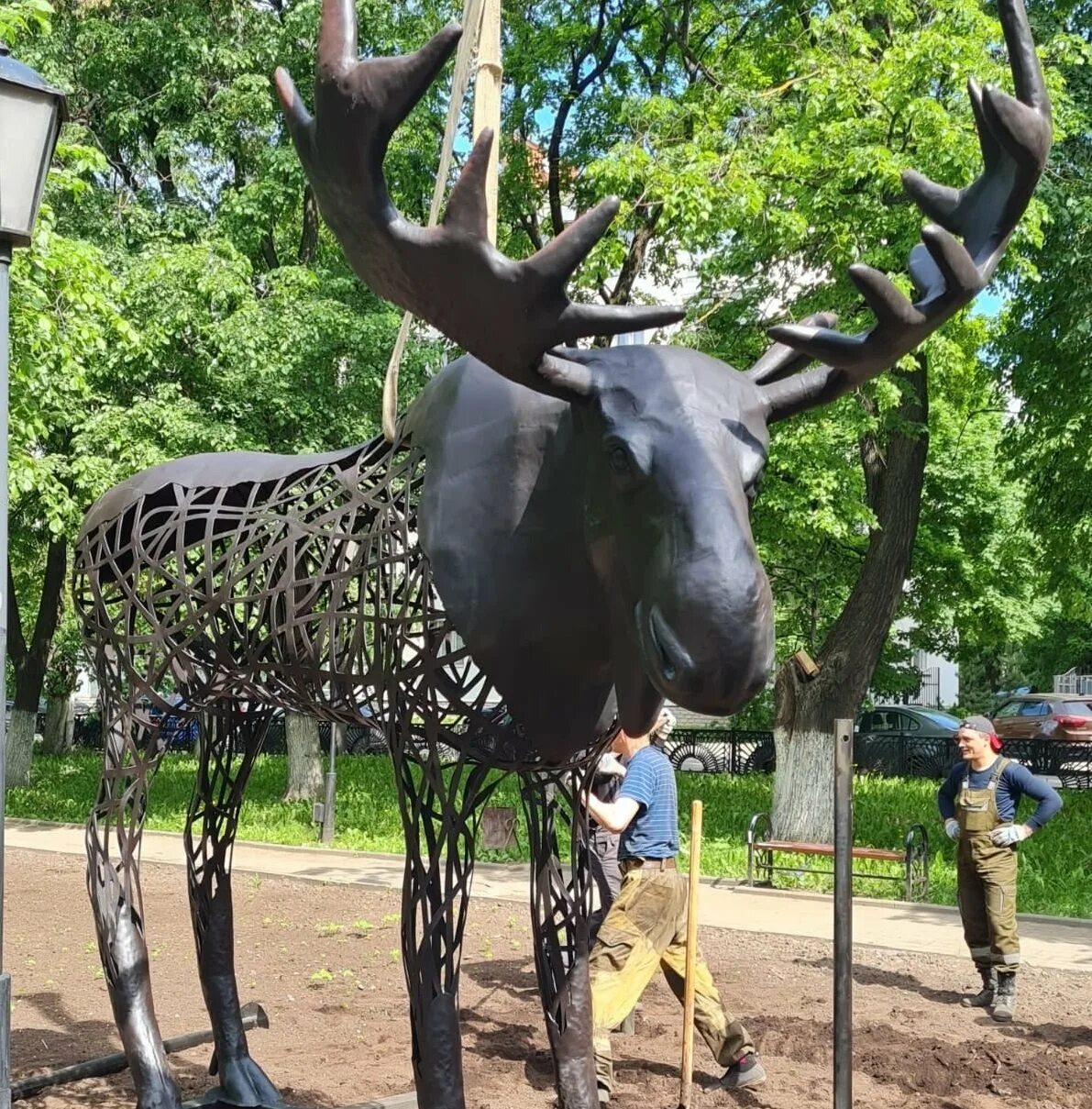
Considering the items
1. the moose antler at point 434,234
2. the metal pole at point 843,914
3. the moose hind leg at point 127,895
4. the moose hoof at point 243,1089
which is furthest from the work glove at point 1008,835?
the moose antler at point 434,234

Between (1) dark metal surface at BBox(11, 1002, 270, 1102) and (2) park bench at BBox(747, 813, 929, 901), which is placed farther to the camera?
(2) park bench at BBox(747, 813, 929, 901)

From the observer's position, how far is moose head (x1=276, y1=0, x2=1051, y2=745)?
2752 mm

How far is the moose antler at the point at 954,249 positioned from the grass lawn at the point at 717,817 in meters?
8.80

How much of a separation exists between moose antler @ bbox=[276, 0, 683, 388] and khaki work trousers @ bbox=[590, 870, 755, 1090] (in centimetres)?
373

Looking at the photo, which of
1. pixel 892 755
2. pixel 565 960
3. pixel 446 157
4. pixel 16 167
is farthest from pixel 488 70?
pixel 892 755

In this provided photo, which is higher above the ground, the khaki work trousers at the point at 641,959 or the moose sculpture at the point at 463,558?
the moose sculpture at the point at 463,558

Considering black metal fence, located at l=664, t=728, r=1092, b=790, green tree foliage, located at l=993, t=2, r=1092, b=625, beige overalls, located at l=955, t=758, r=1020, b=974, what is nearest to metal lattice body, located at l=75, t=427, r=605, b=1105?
beige overalls, located at l=955, t=758, r=1020, b=974

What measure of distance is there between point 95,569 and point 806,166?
8.17 m

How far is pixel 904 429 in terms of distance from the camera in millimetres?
12492

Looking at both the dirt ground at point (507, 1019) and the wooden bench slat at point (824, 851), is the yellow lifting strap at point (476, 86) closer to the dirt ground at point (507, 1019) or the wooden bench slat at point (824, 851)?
the dirt ground at point (507, 1019)

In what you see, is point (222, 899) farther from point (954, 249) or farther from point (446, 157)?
point (954, 249)

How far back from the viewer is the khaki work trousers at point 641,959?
19.4ft

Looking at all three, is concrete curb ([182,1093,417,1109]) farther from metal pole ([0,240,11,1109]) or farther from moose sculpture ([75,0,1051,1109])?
metal pole ([0,240,11,1109])

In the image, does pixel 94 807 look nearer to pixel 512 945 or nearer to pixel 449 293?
pixel 449 293
